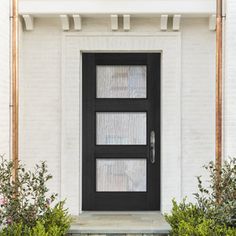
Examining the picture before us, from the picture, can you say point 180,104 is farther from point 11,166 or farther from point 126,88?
point 11,166

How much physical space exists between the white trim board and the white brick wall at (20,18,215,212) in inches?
2.9

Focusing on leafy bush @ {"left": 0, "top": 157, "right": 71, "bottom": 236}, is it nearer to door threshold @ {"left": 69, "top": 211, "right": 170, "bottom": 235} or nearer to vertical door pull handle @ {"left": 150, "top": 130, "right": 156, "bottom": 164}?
door threshold @ {"left": 69, "top": 211, "right": 170, "bottom": 235}

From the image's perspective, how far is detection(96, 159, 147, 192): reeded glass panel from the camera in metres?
6.87

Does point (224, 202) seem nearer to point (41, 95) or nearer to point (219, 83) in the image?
point (219, 83)

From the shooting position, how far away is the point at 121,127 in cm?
690

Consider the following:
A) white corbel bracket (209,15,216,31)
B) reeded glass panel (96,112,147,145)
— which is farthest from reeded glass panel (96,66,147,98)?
white corbel bracket (209,15,216,31)

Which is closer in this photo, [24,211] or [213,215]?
[213,215]

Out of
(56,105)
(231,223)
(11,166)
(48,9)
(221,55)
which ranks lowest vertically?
(231,223)

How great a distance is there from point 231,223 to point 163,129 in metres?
1.76

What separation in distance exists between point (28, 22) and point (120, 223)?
2.66m

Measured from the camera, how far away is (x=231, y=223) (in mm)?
5230

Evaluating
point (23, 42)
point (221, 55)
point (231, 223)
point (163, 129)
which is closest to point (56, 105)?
point (23, 42)

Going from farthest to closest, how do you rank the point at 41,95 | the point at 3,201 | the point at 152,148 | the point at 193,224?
the point at 152,148 → the point at 41,95 → the point at 3,201 → the point at 193,224

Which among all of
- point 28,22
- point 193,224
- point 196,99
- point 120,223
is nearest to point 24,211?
point 120,223
